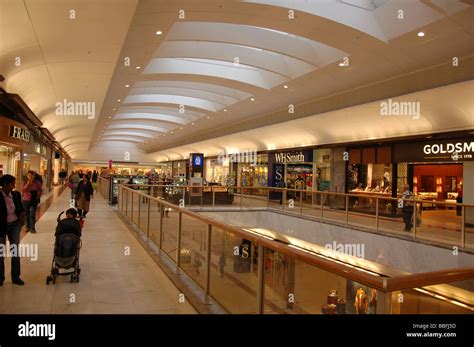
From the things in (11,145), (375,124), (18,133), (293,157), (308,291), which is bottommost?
(308,291)

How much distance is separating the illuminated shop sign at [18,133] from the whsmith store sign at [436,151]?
15299mm

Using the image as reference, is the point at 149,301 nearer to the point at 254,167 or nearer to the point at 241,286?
the point at 241,286

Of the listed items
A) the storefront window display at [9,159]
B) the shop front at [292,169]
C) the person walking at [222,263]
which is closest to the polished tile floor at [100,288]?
the person walking at [222,263]

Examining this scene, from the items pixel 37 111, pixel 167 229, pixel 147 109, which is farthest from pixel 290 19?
pixel 147 109

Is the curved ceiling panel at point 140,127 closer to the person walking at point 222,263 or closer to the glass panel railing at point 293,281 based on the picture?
the glass panel railing at point 293,281

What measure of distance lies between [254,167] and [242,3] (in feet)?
75.5

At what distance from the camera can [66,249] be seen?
5.62m

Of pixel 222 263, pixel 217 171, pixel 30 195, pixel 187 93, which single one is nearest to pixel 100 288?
pixel 222 263

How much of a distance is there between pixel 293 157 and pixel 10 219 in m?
20.8

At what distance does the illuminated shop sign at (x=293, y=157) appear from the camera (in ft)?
77.3

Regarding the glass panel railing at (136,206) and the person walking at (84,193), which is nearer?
the glass panel railing at (136,206)

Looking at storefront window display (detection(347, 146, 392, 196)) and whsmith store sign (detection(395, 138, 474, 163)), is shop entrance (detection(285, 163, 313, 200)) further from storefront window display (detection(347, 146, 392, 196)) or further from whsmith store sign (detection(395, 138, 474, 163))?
whsmith store sign (detection(395, 138, 474, 163))

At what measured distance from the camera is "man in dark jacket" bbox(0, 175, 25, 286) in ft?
17.3

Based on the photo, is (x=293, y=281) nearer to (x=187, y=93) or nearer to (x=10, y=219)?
(x=10, y=219)
